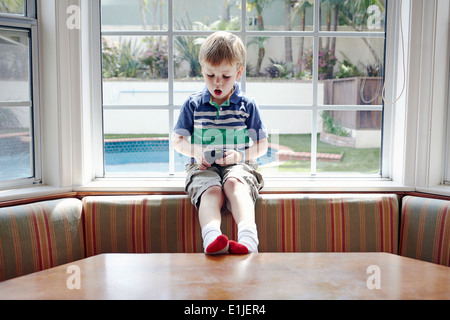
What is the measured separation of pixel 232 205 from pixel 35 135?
1.06 meters

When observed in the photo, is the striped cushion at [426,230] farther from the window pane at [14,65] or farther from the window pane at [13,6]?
the window pane at [13,6]

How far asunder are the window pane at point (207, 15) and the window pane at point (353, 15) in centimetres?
46

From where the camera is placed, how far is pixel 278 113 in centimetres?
247

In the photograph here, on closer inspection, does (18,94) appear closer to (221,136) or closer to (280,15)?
(221,136)

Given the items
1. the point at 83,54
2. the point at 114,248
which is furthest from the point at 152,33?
the point at 114,248

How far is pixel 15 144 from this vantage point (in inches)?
86.4

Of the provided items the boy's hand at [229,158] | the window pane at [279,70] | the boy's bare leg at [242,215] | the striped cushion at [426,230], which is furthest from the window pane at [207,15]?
the striped cushion at [426,230]

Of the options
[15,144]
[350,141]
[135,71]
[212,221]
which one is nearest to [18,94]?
[15,144]

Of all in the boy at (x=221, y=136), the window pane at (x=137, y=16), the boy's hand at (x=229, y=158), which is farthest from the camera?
the window pane at (x=137, y=16)

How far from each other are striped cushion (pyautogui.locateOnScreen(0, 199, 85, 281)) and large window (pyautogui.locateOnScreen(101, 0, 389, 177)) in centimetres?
48

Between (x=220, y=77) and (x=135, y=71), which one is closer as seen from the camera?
(x=220, y=77)

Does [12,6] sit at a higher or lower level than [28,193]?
higher

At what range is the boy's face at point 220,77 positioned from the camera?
2.02 meters

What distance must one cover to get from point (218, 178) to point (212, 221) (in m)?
0.31
